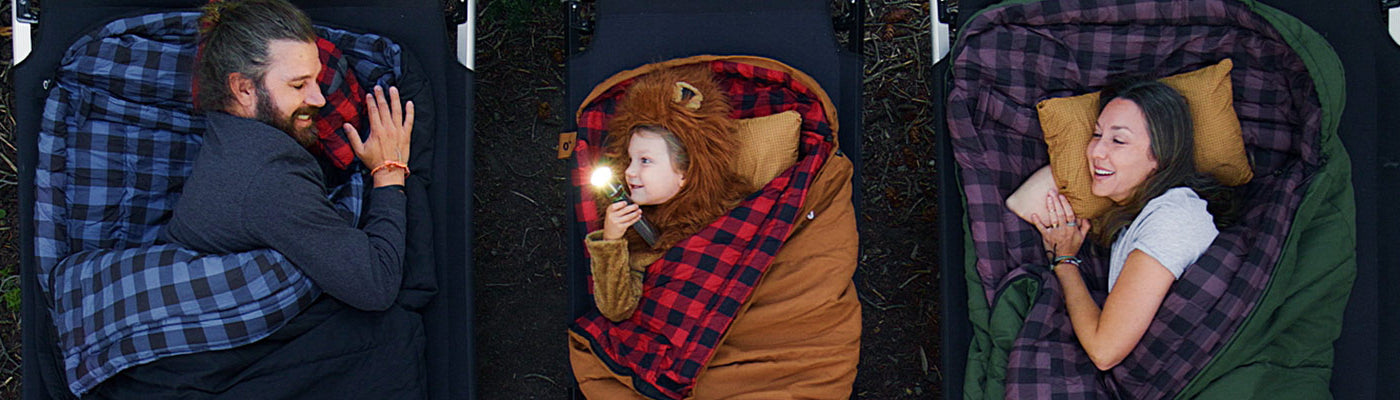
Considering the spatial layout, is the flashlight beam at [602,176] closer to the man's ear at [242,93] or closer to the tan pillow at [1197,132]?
the man's ear at [242,93]

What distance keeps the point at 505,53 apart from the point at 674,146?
1080 mm

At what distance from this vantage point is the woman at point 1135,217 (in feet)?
8.61

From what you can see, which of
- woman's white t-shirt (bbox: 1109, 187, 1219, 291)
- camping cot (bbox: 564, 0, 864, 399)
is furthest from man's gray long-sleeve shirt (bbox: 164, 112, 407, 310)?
woman's white t-shirt (bbox: 1109, 187, 1219, 291)

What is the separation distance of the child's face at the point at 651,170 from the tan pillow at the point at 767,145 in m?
0.21

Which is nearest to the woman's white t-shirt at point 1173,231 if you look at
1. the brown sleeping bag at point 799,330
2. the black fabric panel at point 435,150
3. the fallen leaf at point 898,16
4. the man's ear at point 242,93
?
the brown sleeping bag at point 799,330

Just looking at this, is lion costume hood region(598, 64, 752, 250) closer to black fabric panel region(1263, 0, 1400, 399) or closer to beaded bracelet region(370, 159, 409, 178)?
beaded bracelet region(370, 159, 409, 178)

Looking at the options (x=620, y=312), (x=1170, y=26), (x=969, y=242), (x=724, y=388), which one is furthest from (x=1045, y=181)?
(x=620, y=312)

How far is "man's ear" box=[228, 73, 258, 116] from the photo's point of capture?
8.63 feet

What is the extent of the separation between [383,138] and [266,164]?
1.27 ft

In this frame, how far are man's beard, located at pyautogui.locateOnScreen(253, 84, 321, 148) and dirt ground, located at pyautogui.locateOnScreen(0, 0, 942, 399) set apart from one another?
2.76ft

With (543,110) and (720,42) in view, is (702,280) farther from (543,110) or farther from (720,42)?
(543,110)

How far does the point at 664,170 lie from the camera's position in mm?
2791

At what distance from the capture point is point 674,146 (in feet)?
9.12

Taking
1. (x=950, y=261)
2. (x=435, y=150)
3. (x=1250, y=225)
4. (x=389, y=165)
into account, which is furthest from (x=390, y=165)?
(x=1250, y=225)
